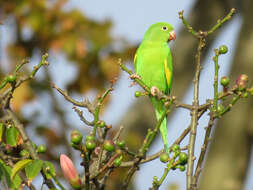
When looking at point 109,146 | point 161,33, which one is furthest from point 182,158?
point 161,33

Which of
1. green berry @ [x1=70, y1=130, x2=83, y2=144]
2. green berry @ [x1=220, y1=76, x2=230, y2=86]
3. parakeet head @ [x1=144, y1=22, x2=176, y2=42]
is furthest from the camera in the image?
parakeet head @ [x1=144, y1=22, x2=176, y2=42]

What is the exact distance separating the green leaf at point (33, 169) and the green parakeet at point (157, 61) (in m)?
1.81

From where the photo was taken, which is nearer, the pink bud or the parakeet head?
the pink bud

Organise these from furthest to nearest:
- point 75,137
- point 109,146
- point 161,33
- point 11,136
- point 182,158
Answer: point 161,33
point 11,136
point 182,158
point 109,146
point 75,137

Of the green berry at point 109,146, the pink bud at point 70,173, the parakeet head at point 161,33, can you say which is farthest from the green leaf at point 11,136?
the parakeet head at point 161,33

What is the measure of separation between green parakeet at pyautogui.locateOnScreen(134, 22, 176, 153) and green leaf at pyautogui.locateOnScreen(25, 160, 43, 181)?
5.94 feet

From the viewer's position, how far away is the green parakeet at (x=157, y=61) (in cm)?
324

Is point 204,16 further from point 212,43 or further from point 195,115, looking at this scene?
point 195,115

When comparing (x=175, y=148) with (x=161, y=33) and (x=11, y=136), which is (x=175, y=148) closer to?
(x=11, y=136)

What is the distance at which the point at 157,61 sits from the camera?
328 centimetres

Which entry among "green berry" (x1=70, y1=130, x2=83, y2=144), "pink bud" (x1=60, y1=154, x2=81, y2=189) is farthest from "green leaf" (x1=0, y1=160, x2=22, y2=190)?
"green berry" (x1=70, y1=130, x2=83, y2=144)

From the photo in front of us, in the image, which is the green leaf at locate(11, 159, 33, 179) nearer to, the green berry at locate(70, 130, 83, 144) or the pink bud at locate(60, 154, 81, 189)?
the pink bud at locate(60, 154, 81, 189)

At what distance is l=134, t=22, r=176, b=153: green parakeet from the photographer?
3244mm

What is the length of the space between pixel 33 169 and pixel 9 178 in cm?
12
